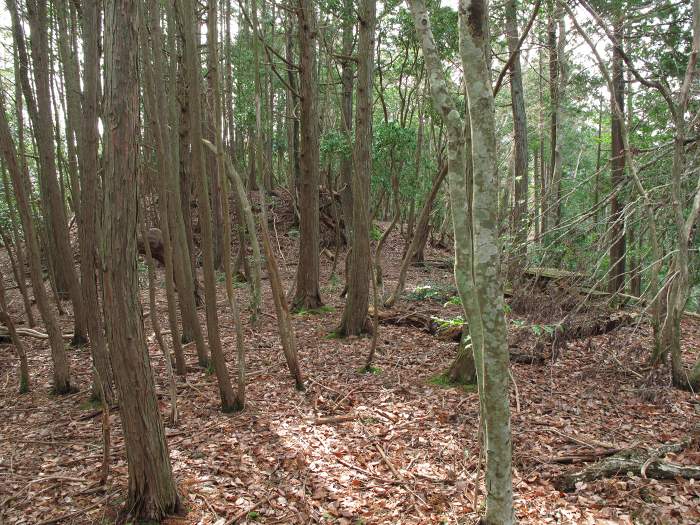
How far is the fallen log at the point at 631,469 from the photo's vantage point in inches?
159

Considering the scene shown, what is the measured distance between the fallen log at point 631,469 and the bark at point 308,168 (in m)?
6.71

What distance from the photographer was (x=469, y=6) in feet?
9.78

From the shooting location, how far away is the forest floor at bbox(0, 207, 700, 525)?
3.86 m

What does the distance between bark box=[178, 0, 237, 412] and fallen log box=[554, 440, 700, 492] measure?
3598 mm

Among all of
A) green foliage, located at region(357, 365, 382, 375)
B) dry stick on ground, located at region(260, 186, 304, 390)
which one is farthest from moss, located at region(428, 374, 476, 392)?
dry stick on ground, located at region(260, 186, 304, 390)

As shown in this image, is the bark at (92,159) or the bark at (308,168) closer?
the bark at (92,159)

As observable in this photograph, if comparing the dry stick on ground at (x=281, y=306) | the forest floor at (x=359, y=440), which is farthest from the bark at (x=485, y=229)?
the dry stick on ground at (x=281, y=306)

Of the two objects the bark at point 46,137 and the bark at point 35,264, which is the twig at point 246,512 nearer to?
the bark at point 35,264

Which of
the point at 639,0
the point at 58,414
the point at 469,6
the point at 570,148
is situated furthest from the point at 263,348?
the point at 570,148

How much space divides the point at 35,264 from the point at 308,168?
5078mm

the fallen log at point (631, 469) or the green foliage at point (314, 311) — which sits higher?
the green foliage at point (314, 311)

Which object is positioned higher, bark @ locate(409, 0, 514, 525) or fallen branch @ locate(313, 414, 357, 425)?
bark @ locate(409, 0, 514, 525)

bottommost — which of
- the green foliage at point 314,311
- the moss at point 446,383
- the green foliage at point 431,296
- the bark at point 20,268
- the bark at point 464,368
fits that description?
the moss at point 446,383

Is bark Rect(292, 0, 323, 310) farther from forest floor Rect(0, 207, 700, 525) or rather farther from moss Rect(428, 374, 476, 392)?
moss Rect(428, 374, 476, 392)
